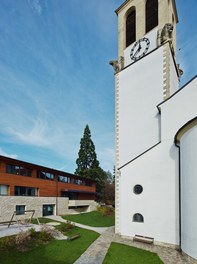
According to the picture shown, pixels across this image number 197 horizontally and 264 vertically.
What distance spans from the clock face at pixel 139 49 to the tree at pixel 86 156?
33940 mm

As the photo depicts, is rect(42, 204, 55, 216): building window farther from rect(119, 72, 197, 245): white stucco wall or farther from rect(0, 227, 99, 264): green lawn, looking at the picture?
rect(119, 72, 197, 245): white stucco wall

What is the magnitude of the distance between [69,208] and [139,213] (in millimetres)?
21280

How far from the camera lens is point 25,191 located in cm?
2381

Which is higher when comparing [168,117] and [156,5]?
[156,5]

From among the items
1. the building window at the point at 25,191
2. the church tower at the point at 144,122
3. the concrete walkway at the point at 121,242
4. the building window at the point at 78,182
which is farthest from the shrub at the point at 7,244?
the building window at the point at 78,182

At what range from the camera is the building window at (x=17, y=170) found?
21.8 m

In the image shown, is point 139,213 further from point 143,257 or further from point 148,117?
point 148,117

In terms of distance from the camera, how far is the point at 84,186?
37.8m

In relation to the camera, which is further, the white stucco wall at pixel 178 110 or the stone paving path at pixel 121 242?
the white stucco wall at pixel 178 110

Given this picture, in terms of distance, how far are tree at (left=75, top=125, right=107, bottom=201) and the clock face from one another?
32.9 metres

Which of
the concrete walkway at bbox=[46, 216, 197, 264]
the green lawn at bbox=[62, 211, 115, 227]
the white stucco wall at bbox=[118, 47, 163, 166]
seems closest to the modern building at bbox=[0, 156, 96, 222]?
the green lawn at bbox=[62, 211, 115, 227]

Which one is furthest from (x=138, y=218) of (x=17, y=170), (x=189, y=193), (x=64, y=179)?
(x=64, y=179)

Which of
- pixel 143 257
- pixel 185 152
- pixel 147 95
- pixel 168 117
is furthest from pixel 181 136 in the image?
pixel 143 257

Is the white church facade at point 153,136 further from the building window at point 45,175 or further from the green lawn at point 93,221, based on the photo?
the building window at point 45,175
